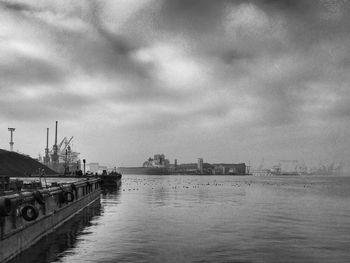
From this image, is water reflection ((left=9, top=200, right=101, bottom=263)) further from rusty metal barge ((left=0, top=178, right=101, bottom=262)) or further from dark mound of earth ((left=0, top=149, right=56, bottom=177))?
dark mound of earth ((left=0, top=149, right=56, bottom=177))

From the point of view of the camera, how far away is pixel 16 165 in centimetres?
10612

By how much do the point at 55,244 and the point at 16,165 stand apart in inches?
3536

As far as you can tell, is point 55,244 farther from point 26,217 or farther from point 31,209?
point 26,217

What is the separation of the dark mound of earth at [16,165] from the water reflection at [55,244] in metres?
69.0

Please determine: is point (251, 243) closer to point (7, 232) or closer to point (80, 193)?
point (7, 232)

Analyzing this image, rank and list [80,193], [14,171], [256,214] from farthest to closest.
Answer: [14,171]
[80,193]
[256,214]

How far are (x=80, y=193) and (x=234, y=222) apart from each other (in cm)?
1944

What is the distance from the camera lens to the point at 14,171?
99.4 metres

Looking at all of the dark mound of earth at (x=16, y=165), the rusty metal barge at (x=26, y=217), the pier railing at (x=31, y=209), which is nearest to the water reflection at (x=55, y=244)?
the rusty metal barge at (x=26, y=217)

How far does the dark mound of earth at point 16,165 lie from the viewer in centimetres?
9781

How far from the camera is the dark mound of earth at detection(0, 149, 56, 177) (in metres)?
97.8

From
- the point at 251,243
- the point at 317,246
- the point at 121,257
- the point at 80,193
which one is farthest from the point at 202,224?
the point at 80,193

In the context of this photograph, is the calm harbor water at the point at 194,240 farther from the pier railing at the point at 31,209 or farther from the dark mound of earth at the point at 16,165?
the dark mound of earth at the point at 16,165

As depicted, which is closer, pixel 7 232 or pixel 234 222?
pixel 7 232
